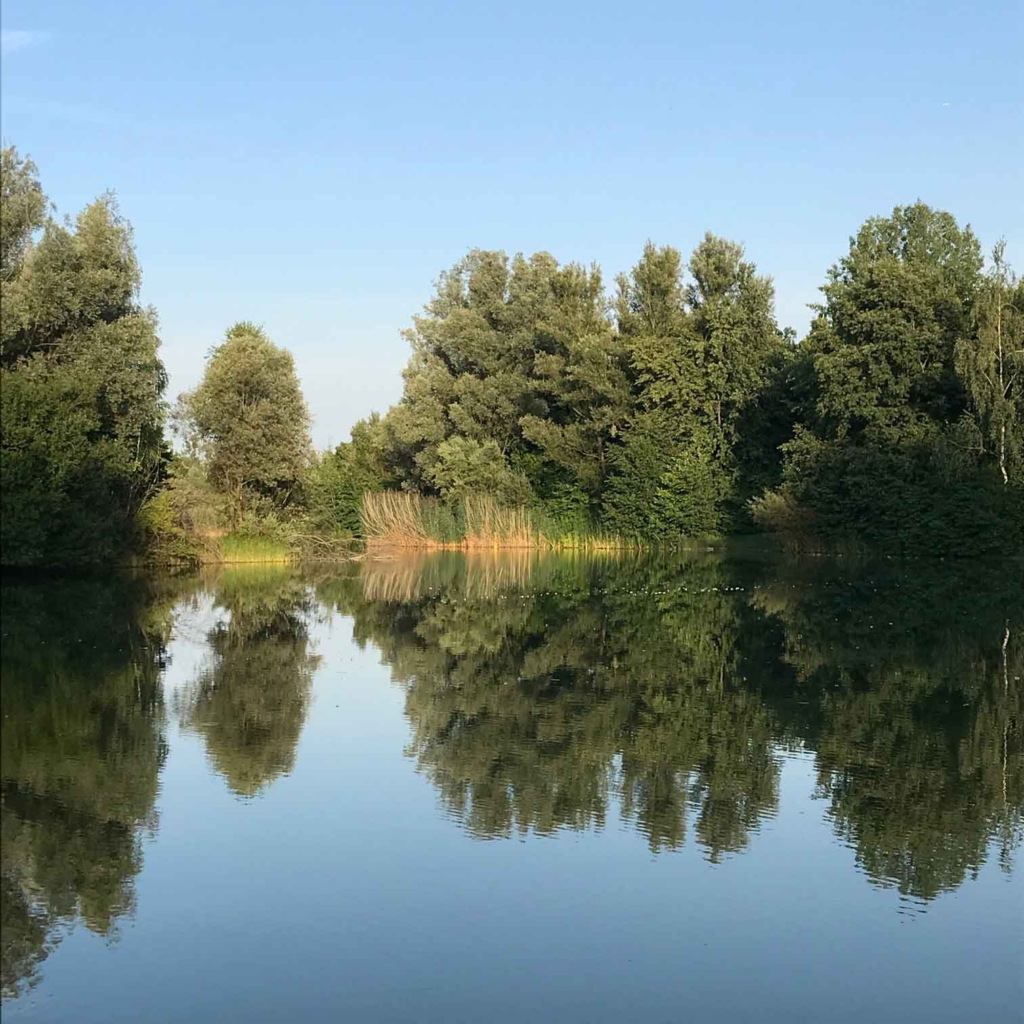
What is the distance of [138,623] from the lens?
19906mm

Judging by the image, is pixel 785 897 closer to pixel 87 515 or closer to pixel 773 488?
pixel 87 515

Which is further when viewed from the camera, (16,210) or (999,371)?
(999,371)

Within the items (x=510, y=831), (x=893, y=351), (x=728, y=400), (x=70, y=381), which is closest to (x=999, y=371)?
(x=893, y=351)

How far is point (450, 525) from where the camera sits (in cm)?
4772

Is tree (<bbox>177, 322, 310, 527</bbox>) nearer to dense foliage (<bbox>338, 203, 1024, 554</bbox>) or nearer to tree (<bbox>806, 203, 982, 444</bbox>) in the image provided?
dense foliage (<bbox>338, 203, 1024, 554</bbox>)

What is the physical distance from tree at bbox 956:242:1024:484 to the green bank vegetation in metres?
0.08

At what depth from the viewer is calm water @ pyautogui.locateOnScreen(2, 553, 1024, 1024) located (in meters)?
5.81

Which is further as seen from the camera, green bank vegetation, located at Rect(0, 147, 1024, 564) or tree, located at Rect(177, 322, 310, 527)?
tree, located at Rect(177, 322, 310, 527)

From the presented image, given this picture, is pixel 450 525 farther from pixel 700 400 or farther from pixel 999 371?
pixel 999 371

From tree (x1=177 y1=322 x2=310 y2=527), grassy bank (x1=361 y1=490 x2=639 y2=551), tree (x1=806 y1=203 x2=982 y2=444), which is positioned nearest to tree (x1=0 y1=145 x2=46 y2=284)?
tree (x1=177 y1=322 x2=310 y2=527)

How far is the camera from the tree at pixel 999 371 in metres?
36.8

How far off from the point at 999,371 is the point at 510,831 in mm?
33152

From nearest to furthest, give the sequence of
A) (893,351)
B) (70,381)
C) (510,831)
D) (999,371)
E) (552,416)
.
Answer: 1. (510,831)
2. (70,381)
3. (999,371)
4. (893,351)
5. (552,416)

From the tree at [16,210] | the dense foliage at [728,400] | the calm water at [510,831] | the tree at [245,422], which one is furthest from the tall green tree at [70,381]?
the dense foliage at [728,400]
